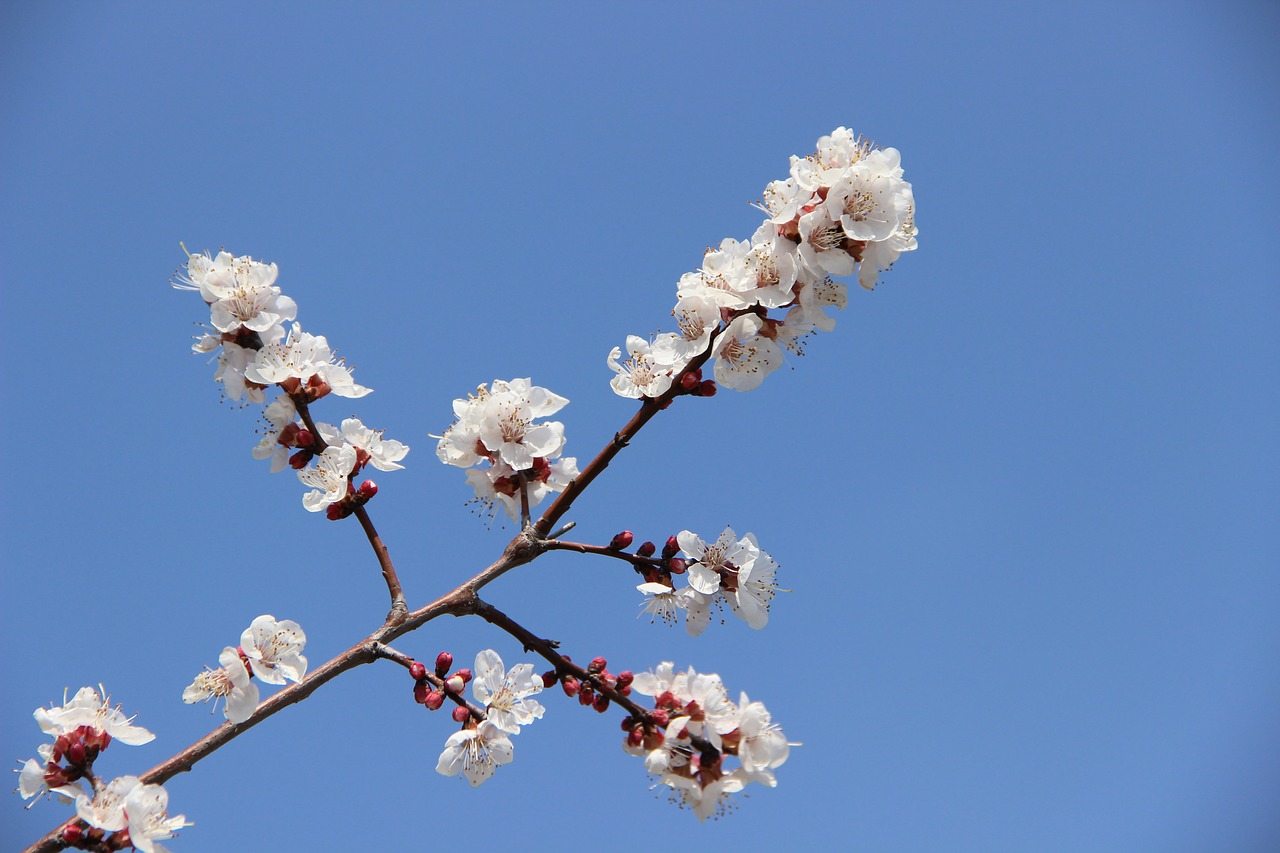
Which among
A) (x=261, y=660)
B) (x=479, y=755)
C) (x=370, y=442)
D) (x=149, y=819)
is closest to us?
(x=149, y=819)

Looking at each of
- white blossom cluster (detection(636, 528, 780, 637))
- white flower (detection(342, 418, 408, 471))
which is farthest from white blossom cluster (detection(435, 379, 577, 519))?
white blossom cluster (detection(636, 528, 780, 637))

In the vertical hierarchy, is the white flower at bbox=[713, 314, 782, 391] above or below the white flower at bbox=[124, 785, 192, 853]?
above

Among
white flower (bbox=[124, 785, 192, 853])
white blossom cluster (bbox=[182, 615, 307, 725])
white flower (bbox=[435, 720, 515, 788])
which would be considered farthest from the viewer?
white flower (bbox=[435, 720, 515, 788])

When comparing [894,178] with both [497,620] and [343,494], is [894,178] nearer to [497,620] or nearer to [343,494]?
[497,620]

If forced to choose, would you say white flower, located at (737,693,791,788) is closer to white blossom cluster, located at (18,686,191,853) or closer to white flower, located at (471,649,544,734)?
white flower, located at (471,649,544,734)

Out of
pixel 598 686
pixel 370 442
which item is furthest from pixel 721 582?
pixel 370 442

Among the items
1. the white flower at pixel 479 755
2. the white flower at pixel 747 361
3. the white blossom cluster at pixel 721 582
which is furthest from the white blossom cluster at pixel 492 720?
the white flower at pixel 747 361

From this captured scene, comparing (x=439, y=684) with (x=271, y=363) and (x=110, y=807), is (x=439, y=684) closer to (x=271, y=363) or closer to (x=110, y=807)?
(x=110, y=807)
